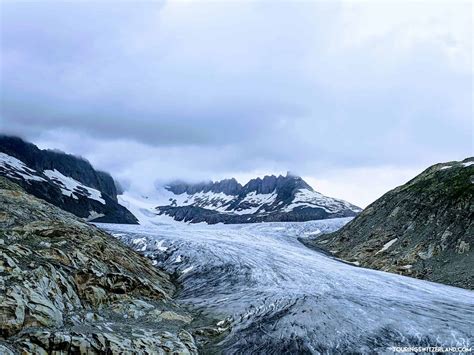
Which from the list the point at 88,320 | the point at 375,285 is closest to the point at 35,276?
the point at 88,320

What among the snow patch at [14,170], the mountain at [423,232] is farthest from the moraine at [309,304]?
the snow patch at [14,170]

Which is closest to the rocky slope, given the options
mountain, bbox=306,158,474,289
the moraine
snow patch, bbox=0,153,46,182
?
the moraine

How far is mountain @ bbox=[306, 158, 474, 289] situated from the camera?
32406 millimetres

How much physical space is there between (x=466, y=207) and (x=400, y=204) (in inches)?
426

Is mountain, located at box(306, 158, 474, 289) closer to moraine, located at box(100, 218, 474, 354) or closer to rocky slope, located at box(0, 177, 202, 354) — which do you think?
moraine, located at box(100, 218, 474, 354)

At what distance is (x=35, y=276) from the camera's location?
625 inches

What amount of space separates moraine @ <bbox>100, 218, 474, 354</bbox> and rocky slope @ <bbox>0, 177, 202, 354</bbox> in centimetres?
268

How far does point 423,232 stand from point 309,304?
24.5 m

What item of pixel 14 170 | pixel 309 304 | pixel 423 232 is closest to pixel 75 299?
pixel 309 304

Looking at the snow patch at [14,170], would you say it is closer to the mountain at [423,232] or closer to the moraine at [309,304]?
the mountain at [423,232]

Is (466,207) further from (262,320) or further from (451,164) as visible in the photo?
(262,320)

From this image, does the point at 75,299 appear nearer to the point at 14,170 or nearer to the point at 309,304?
the point at 309,304

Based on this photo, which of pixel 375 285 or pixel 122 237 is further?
pixel 122 237

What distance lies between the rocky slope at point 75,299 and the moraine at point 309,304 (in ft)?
8.78
